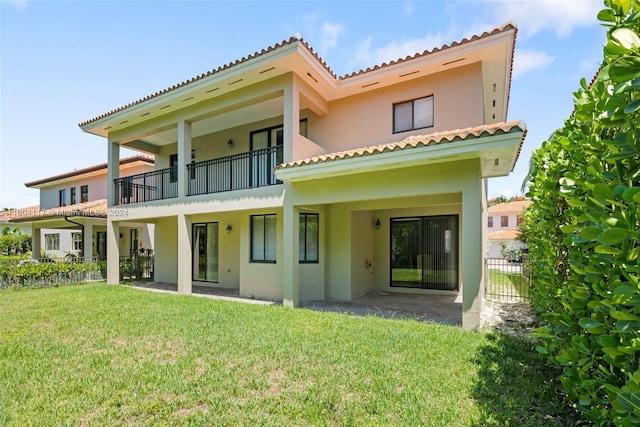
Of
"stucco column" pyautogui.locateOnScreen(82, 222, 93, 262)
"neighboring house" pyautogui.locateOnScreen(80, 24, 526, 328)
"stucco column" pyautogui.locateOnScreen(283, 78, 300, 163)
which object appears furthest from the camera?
"stucco column" pyautogui.locateOnScreen(82, 222, 93, 262)

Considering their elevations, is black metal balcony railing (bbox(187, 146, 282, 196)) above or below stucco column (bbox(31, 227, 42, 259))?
above

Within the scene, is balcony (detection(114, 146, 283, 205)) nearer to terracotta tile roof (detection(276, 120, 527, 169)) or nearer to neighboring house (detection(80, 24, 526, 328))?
neighboring house (detection(80, 24, 526, 328))

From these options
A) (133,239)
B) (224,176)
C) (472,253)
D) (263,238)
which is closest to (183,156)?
(224,176)

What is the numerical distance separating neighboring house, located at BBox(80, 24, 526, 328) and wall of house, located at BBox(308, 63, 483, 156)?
40 mm

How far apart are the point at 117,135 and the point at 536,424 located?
17.8 meters

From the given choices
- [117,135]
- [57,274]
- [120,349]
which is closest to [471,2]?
[120,349]

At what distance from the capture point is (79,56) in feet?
33.8

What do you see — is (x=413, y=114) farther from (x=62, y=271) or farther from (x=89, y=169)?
(x=89, y=169)

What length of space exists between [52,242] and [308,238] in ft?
109

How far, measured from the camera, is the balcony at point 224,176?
12.4 m

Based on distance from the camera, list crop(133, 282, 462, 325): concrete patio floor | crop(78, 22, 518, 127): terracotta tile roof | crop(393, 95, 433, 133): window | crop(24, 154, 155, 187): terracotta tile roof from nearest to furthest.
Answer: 1. crop(78, 22, 518, 127): terracotta tile roof
2. crop(133, 282, 462, 325): concrete patio floor
3. crop(393, 95, 433, 133): window
4. crop(24, 154, 155, 187): terracotta tile roof

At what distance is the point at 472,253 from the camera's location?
7566mm

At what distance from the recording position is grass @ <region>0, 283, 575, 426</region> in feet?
13.2

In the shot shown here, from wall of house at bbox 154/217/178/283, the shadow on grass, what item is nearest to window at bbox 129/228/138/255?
wall of house at bbox 154/217/178/283
